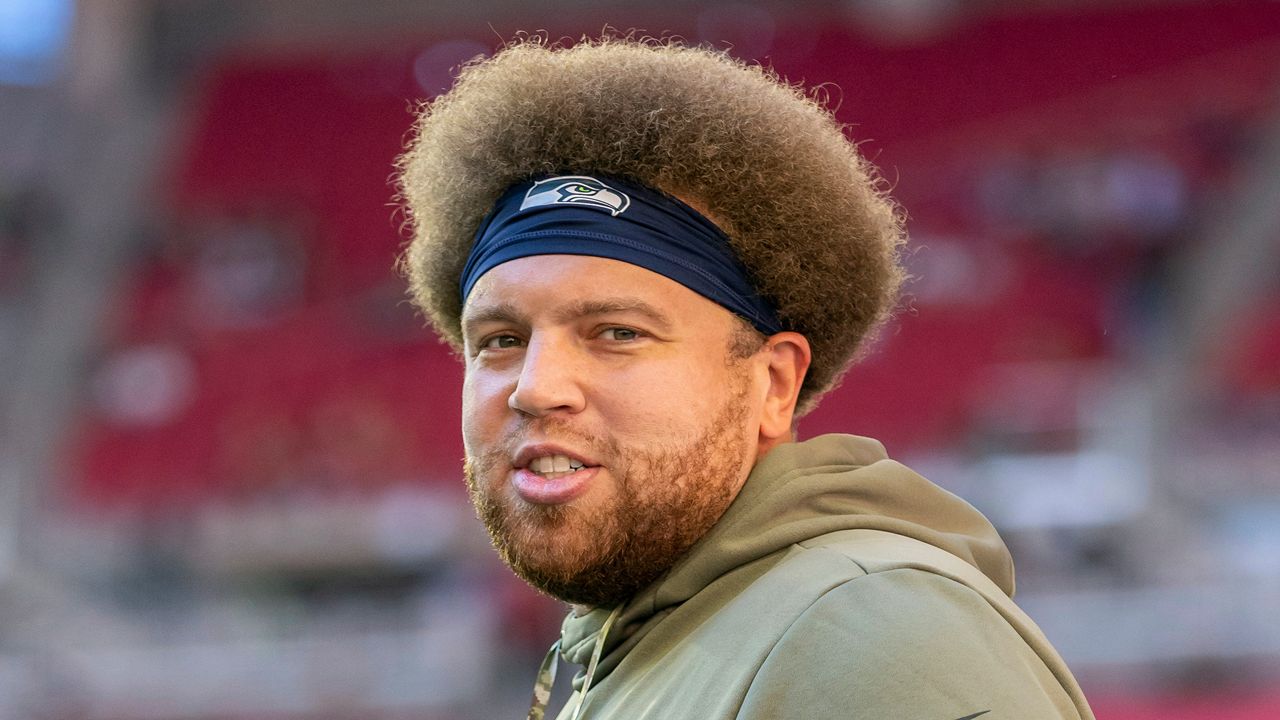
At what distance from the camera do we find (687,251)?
5.32ft

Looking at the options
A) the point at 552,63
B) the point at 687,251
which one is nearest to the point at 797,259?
the point at 687,251

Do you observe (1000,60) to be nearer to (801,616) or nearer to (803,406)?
(803,406)

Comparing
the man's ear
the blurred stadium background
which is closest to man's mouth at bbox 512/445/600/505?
the man's ear

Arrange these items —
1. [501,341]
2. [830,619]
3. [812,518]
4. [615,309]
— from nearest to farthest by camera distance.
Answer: [830,619] < [812,518] < [615,309] < [501,341]

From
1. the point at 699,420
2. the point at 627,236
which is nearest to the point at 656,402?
the point at 699,420

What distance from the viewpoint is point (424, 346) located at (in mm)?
11414

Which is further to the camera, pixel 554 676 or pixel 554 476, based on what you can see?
pixel 554 676

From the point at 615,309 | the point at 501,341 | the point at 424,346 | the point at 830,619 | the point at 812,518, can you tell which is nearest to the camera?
the point at 830,619

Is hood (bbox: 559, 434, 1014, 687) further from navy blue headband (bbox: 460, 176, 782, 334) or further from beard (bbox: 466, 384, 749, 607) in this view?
navy blue headband (bbox: 460, 176, 782, 334)

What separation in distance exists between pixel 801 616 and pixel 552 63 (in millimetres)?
911

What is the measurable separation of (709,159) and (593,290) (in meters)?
0.25

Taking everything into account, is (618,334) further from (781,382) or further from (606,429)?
(781,382)

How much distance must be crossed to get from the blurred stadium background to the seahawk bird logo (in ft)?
21.7

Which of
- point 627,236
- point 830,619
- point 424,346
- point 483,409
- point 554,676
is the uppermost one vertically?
point 424,346
